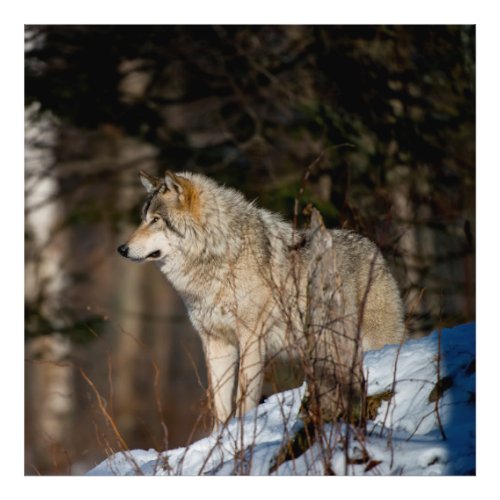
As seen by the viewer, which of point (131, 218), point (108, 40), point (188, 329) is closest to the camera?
point (108, 40)

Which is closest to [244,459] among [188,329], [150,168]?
[150,168]

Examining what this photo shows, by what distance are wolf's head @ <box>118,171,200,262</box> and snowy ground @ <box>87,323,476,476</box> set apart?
153 centimetres

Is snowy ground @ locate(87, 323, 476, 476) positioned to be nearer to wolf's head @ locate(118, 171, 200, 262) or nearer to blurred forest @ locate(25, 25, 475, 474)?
wolf's head @ locate(118, 171, 200, 262)

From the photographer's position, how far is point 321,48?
966 centimetres

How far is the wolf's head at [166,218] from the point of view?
5.74 m

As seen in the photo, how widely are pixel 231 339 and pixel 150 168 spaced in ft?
21.2

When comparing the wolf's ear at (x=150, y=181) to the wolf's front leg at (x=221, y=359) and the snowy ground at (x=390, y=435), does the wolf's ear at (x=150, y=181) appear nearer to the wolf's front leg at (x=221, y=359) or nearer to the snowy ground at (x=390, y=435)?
the wolf's front leg at (x=221, y=359)

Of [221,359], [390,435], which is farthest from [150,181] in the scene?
[390,435]

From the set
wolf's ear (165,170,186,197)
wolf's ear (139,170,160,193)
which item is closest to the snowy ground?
wolf's ear (165,170,186,197)

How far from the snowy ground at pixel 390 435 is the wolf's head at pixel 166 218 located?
5.01 ft

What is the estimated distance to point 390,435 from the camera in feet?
12.7

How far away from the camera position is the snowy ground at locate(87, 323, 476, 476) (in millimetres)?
3811

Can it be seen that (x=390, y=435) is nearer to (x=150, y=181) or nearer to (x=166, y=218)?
(x=166, y=218)

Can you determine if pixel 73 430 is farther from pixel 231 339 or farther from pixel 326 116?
pixel 231 339
